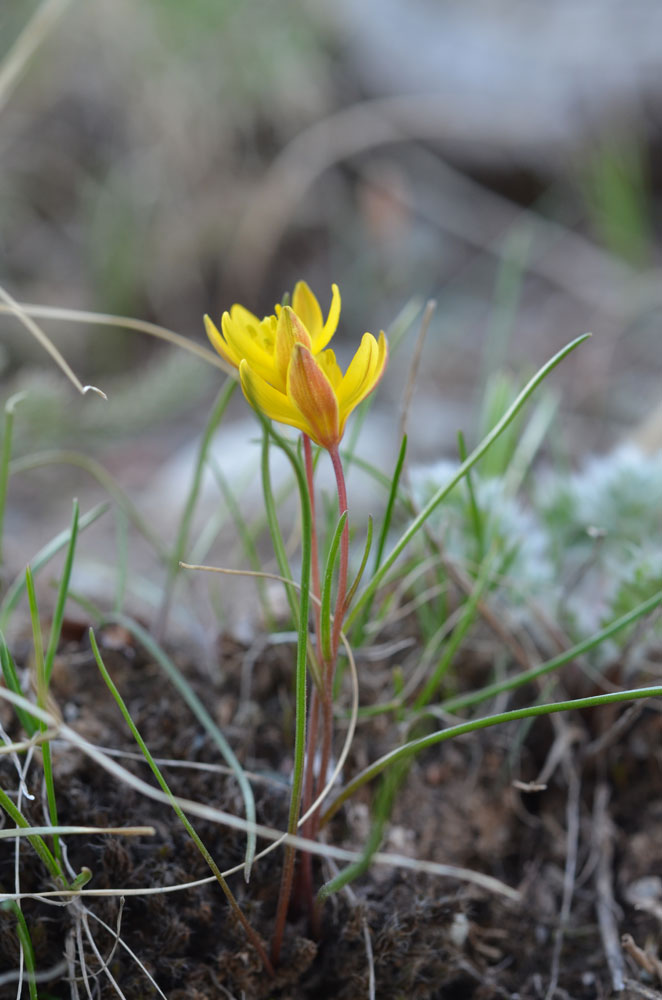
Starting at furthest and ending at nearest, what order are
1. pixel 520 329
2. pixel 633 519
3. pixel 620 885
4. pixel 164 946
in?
pixel 520 329
pixel 633 519
pixel 620 885
pixel 164 946

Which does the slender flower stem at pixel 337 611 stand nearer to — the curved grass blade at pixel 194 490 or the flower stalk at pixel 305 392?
the flower stalk at pixel 305 392

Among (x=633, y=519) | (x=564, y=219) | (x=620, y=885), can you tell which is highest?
(x=564, y=219)

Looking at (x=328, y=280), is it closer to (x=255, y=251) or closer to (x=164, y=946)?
(x=255, y=251)

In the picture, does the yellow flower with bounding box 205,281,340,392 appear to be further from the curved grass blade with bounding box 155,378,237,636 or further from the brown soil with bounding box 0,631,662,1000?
the brown soil with bounding box 0,631,662,1000

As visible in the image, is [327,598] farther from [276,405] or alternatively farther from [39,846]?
[39,846]

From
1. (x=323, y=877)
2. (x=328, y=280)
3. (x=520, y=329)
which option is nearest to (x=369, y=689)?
(x=323, y=877)

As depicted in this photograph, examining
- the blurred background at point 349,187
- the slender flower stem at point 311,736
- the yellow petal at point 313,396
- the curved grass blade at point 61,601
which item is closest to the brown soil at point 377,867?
the slender flower stem at point 311,736
